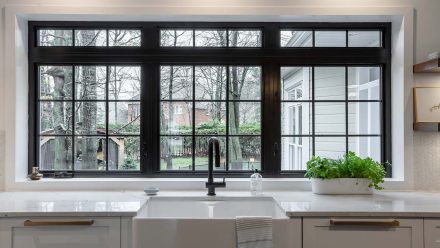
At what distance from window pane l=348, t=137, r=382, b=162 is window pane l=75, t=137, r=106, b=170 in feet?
6.80

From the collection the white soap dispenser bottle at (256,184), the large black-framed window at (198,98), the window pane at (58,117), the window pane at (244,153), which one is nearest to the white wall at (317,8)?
the large black-framed window at (198,98)

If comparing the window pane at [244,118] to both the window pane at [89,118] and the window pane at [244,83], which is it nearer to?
the window pane at [244,83]

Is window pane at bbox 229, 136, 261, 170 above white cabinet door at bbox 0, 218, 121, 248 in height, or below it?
above

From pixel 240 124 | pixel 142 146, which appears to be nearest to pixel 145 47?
pixel 142 146

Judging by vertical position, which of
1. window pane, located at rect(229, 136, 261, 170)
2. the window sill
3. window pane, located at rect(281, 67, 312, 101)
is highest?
window pane, located at rect(281, 67, 312, 101)

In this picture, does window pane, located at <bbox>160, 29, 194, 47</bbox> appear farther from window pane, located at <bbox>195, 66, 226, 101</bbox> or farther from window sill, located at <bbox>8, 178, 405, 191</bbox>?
window sill, located at <bbox>8, 178, 405, 191</bbox>

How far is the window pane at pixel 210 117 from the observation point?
319cm

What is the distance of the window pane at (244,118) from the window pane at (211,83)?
143mm

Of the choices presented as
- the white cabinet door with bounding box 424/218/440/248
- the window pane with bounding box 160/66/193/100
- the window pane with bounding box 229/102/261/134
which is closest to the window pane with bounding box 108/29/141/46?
the window pane with bounding box 160/66/193/100

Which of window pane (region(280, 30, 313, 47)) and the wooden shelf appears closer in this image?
the wooden shelf

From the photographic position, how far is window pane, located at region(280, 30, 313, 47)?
3.21 meters

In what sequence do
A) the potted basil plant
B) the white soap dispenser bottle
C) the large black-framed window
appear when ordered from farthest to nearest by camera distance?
the large black-framed window → the white soap dispenser bottle → the potted basil plant

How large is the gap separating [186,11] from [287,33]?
0.87 meters

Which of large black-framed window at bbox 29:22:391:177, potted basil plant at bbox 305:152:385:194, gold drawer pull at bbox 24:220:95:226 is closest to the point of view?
gold drawer pull at bbox 24:220:95:226
